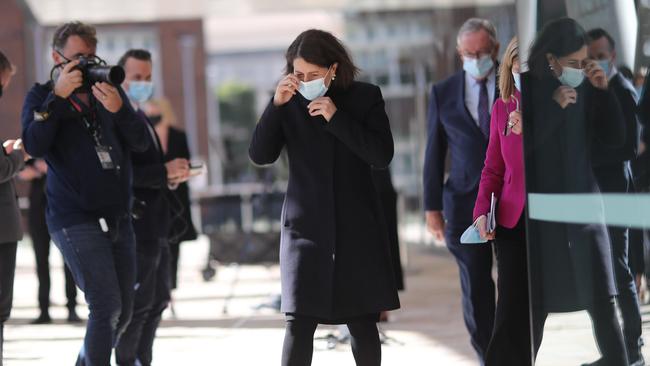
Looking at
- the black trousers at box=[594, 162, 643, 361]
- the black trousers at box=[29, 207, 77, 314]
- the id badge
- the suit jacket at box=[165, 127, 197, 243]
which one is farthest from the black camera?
the black trousers at box=[29, 207, 77, 314]

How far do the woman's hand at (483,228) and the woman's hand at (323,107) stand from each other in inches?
29.1

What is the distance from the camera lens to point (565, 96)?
3.75 m

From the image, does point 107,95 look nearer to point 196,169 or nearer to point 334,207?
point 334,207

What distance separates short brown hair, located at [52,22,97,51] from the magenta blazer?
1701 millimetres

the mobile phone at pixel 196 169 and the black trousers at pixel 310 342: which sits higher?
the mobile phone at pixel 196 169

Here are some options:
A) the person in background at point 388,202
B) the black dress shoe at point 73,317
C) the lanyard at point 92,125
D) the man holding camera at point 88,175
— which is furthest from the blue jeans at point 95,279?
the black dress shoe at point 73,317

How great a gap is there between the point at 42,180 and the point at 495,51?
14.5 ft

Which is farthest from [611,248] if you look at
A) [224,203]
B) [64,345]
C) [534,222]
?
[224,203]

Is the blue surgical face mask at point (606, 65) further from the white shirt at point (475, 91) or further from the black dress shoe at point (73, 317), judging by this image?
the black dress shoe at point (73, 317)

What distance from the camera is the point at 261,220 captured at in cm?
1210

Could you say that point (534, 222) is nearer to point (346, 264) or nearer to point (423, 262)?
point (346, 264)


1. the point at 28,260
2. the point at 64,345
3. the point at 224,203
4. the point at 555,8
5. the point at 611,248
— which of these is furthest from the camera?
the point at 28,260

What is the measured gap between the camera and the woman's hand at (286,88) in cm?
407

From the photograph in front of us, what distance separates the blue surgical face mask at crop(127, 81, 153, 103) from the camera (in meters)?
5.89
